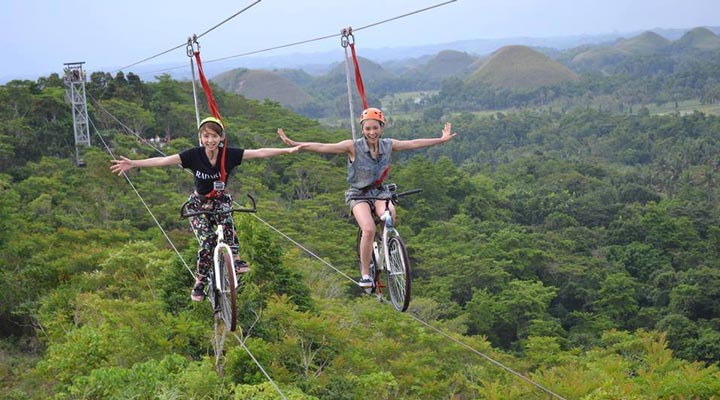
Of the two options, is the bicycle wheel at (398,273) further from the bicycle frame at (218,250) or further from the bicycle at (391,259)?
the bicycle frame at (218,250)

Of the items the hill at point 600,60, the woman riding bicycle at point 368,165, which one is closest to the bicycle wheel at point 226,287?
the woman riding bicycle at point 368,165

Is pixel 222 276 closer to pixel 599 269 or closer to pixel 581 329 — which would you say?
pixel 581 329

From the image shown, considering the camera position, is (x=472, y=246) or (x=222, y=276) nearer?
(x=222, y=276)

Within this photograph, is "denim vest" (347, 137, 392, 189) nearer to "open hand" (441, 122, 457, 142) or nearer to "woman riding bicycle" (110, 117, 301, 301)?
"open hand" (441, 122, 457, 142)

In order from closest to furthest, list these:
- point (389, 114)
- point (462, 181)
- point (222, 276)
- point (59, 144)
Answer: point (222, 276) → point (59, 144) → point (462, 181) → point (389, 114)

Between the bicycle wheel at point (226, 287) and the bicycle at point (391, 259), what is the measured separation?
4.06 feet

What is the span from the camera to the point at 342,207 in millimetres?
34344

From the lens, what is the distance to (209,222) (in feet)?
20.5

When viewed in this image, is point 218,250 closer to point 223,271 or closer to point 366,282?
point 223,271

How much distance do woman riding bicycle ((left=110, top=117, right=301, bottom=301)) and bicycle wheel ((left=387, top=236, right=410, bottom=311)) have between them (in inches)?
48.0

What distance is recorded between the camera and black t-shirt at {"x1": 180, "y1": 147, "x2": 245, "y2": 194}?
5.91 metres

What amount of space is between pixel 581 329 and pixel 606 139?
53269 mm

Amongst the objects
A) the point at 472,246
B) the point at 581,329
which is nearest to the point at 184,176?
the point at 472,246

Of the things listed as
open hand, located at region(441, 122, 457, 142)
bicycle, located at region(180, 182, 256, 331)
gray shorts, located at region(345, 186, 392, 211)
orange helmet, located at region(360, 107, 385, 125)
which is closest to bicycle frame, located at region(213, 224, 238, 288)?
bicycle, located at region(180, 182, 256, 331)
